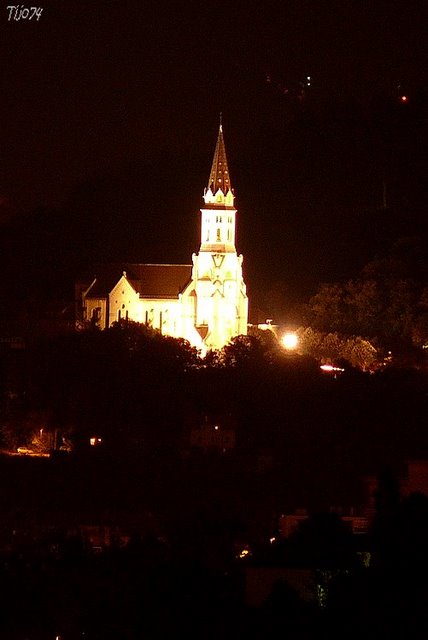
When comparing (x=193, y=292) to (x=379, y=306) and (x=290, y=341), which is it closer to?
(x=290, y=341)

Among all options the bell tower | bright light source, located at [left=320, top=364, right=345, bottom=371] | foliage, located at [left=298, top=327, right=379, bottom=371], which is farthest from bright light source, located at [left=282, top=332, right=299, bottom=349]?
bright light source, located at [left=320, top=364, right=345, bottom=371]

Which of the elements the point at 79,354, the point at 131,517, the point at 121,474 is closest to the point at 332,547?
the point at 131,517

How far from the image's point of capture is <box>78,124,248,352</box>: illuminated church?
4450 centimetres

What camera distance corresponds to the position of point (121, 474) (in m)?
30.7

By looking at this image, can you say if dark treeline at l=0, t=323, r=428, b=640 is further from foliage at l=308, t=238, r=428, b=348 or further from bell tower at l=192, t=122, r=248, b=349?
foliage at l=308, t=238, r=428, b=348

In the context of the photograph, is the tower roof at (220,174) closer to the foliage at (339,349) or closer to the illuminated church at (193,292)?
the illuminated church at (193,292)

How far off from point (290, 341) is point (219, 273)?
4.40 m

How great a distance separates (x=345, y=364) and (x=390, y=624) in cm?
2184

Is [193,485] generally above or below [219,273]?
below

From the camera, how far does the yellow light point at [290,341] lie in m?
41.4

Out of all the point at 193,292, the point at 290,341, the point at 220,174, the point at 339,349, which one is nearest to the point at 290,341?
the point at 290,341

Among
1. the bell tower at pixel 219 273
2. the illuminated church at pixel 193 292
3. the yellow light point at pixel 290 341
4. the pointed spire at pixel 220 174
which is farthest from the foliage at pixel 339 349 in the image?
the pointed spire at pixel 220 174

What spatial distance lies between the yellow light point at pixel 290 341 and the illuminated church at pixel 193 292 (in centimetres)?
196

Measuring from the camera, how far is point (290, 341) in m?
41.9
